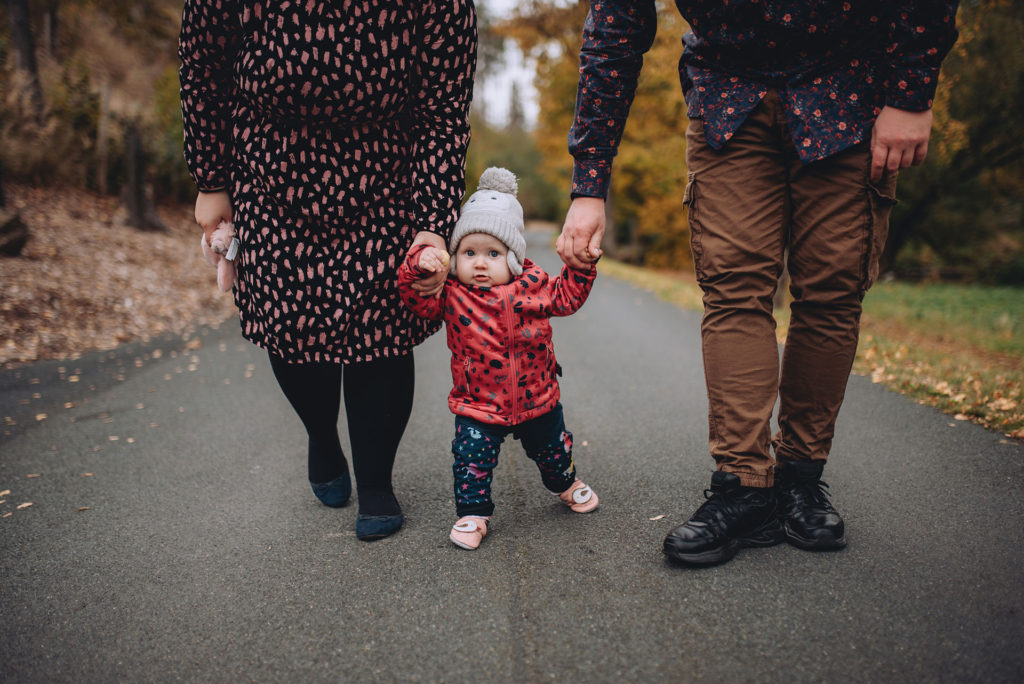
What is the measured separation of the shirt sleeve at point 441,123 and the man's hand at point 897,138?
113 cm

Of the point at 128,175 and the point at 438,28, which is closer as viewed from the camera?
the point at 438,28

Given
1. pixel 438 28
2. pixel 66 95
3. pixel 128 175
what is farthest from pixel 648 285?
pixel 66 95

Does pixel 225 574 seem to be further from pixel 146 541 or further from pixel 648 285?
pixel 648 285

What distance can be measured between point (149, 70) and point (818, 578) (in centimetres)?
2279

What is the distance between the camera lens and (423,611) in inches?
63.4

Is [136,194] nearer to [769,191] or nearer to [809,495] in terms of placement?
[769,191]

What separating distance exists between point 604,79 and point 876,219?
865mm

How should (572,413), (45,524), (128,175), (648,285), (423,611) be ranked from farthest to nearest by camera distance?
(648,285), (128,175), (572,413), (45,524), (423,611)

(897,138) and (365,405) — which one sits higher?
(897,138)

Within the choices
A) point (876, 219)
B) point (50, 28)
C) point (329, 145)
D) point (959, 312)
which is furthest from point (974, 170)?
point (50, 28)

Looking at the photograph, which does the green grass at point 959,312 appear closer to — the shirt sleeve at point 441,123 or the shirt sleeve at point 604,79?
the shirt sleeve at point 604,79

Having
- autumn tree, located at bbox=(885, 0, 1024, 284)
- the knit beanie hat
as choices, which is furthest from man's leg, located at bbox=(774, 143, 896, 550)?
autumn tree, located at bbox=(885, 0, 1024, 284)

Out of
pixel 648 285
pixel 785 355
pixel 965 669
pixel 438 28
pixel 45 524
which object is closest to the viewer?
pixel 965 669

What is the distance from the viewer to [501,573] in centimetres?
177
